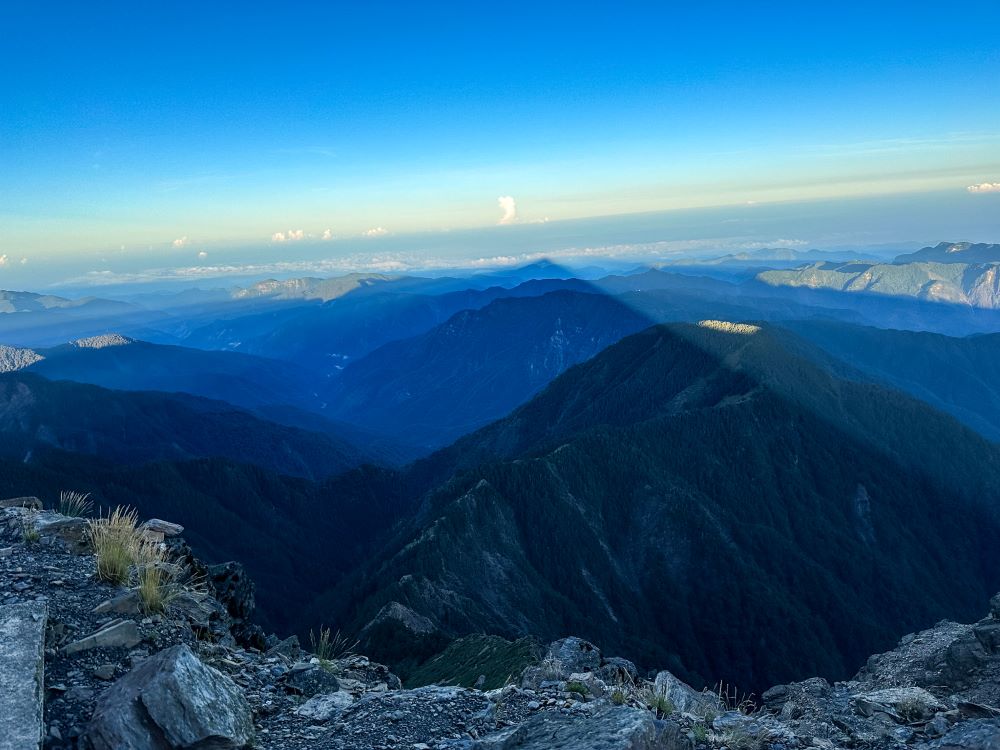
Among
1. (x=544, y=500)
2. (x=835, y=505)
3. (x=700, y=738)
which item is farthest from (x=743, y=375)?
(x=700, y=738)

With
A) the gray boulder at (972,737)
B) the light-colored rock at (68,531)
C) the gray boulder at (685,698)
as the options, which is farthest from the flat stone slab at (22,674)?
the gray boulder at (972,737)

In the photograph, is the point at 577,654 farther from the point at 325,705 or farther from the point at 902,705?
the point at 325,705

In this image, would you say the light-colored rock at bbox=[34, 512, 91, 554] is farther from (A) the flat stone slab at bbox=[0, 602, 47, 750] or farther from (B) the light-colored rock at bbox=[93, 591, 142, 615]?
(A) the flat stone slab at bbox=[0, 602, 47, 750]

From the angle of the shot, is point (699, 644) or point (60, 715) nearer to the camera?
point (60, 715)

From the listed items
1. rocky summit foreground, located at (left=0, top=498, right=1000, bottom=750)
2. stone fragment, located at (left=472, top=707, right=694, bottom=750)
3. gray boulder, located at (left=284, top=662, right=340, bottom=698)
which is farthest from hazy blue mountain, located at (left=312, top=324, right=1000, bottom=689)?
stone fragment, located at (left=472, top=707, right=694, bottom=750)

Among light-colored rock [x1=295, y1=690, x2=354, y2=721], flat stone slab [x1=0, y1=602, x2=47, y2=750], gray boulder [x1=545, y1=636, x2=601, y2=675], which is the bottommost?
gray boulder [x1=545, y1=636, x2=601, y2=675]

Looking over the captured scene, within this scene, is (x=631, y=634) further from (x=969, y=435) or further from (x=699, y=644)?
(x=969, y=435)

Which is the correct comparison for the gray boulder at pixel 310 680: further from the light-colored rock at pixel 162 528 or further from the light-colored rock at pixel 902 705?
the light-colored rock at pixel 902 705
